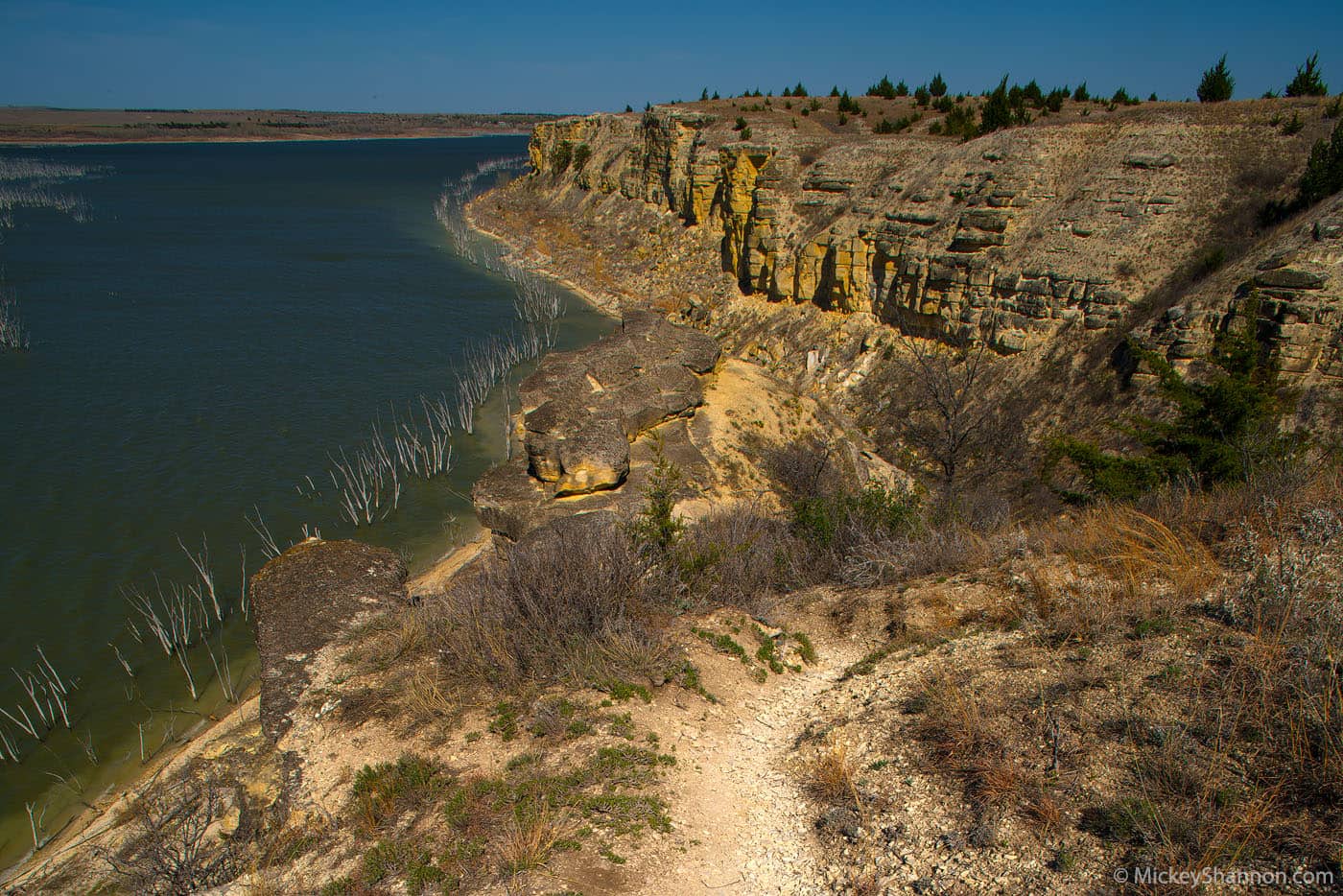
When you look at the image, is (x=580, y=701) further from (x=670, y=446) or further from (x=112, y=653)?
(x=112, y=653)

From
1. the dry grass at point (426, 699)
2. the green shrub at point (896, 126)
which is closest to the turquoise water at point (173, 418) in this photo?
the dry grass at point (426, 699)

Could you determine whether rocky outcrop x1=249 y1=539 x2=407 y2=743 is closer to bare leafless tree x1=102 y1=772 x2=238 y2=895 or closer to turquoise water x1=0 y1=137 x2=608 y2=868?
bare leafless tree x1=102 y1=772 x2=238 y2=895

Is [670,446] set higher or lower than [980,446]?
higher

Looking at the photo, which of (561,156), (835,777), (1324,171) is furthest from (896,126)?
(835,777)

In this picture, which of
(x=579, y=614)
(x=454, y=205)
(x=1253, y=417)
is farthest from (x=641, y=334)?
(x=454, y=205)

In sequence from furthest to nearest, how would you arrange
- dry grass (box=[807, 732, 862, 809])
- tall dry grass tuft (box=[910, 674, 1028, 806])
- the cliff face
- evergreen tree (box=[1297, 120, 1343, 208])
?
evergreen tree (box=[1297, 120, 1343, 208]), the cliff face, dry grass (box=[807, 732, 862, 809]), tall dry grass tuft (box=[910, 674, 1028, 806])

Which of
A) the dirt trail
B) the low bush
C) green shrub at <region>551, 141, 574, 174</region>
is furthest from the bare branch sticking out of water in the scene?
green shrub at <region>551, 141, 574, 174</region>

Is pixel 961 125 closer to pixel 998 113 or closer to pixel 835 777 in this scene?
pixel 998 113
